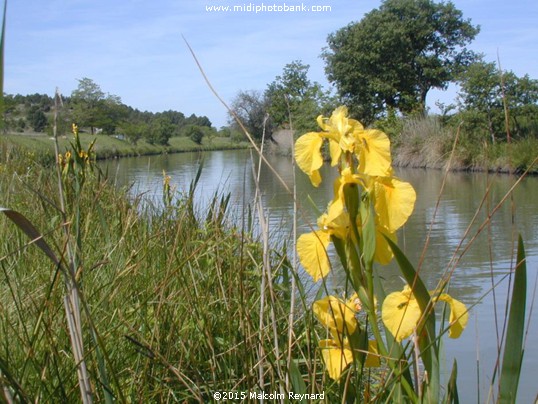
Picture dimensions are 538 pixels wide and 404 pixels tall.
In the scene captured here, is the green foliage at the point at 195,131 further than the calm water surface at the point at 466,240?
Yes

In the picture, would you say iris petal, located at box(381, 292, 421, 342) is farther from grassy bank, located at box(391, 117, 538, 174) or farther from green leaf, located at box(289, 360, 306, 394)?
grassy bank, located at box(391, 117, 538, 174)

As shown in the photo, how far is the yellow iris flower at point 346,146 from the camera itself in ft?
2.79

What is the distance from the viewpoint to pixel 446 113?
64.7 ft

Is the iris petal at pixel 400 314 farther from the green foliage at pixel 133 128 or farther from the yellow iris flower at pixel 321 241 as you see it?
the green foliage at pixel 133 128

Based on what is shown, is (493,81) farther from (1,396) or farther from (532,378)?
(1,396)

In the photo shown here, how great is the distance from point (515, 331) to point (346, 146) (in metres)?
0.33

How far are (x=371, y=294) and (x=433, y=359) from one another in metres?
0.13

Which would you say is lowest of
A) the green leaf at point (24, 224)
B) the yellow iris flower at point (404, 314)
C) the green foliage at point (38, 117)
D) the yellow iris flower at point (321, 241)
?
the yellow iris flower at point (404, 314)

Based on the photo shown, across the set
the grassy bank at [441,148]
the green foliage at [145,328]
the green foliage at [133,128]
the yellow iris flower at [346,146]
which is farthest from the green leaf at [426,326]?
the grassy bank at [441,148]

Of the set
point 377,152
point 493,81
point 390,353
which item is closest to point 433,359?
point 390,353

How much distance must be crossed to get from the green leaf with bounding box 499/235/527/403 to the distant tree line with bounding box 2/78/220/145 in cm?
303

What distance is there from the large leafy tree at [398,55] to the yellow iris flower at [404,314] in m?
26.9

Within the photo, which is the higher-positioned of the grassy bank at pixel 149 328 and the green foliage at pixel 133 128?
the green foliage at pixel 133 128

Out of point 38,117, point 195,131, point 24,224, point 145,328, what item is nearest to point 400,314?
point 24,224
